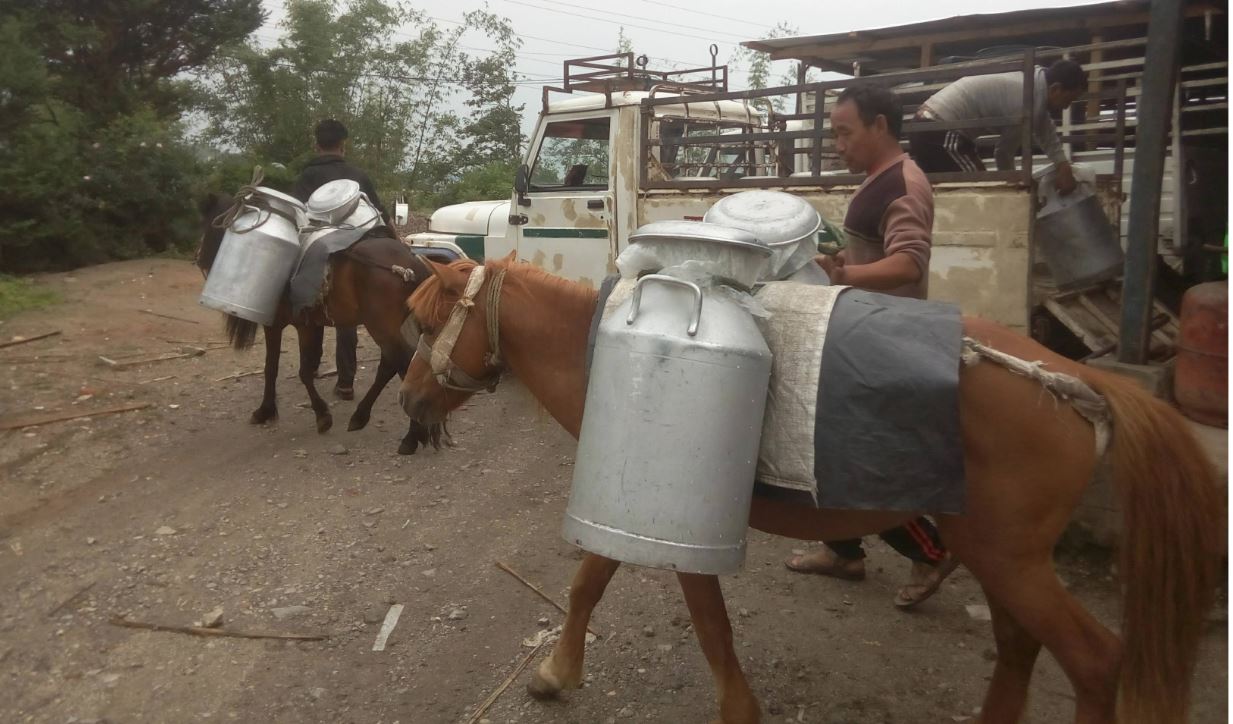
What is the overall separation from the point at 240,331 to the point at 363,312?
39.8 inches

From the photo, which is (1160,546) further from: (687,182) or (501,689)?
(687,182)

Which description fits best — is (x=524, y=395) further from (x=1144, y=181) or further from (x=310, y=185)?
(x=310, y=185)

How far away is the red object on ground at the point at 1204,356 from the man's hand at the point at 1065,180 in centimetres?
98

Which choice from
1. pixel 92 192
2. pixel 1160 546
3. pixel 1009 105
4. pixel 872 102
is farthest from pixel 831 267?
pixel 92 192

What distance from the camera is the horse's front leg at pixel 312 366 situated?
20.9ft

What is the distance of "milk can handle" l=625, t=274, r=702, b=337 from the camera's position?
6.77 ft

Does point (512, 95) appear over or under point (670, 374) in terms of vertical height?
over

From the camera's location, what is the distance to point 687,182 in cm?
618

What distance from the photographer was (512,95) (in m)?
23.3

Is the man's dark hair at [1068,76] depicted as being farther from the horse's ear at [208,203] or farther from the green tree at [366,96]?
the green tree at [366,96]

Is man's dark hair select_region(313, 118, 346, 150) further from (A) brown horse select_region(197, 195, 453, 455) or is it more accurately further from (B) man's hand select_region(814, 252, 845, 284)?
(B) man's hand select_region(814, 252, 845, 284)

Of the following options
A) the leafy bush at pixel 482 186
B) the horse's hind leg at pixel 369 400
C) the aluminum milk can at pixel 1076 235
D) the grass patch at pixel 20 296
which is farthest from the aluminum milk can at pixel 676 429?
the leafy bush at pixel 482 186

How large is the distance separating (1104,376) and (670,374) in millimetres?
1156

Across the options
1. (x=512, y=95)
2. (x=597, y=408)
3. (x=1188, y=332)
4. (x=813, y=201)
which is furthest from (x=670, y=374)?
(x=512, y=95)
